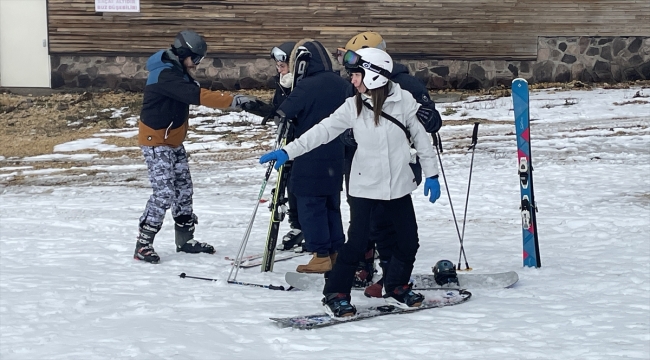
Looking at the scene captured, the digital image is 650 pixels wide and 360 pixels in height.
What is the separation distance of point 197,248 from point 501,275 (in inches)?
103

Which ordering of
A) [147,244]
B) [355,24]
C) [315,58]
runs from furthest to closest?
[355,24]
[147,244]
[315,58]

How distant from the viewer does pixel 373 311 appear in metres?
5.54

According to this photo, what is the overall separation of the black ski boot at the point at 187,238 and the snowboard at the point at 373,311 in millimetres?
2292

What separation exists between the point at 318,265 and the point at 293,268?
47 centimetres

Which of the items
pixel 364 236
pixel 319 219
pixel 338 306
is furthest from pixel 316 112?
pixel 338 306

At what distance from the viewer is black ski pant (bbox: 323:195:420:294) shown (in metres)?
5.44

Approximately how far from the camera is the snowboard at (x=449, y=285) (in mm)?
6152

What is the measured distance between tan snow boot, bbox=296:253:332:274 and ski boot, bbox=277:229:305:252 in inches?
40.1

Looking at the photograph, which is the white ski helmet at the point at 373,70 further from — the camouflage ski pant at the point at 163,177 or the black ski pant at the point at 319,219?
the camouflage ski pant at the point at 163,177

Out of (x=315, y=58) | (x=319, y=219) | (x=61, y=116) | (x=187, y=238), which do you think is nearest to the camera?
(x=315, y=58)

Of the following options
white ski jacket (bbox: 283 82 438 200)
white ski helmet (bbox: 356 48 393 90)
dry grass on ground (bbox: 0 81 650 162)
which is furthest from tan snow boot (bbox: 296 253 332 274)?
dry grass on ground (bbox: 0 81 650 162)

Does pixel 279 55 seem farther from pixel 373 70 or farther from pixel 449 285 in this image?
pixel 449 285

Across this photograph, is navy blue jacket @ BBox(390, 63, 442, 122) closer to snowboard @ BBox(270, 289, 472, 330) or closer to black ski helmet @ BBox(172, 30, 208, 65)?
snowboard @ BBox(270, 289, 472, 330)

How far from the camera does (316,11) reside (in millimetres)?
19109
